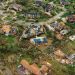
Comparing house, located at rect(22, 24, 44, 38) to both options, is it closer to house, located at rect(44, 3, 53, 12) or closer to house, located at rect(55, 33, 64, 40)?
house, located at rect(55, 33, 64, 40)

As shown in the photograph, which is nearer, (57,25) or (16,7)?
(57,25)

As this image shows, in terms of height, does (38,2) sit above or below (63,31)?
above

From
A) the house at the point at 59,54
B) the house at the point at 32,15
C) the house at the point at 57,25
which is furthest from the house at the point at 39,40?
the house at the point at 32,15

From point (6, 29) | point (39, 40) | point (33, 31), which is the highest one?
point (6, 29)

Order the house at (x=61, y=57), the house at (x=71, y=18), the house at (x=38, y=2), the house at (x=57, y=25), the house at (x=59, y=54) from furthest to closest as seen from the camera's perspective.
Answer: the house at (x=38, y=2), the house at (x=71, y=18), the house at (x=57, y=25), the house at (x=59, y=54), the house at (x=61, y=57)

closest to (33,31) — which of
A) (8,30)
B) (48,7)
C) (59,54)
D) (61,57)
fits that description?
(8,30)

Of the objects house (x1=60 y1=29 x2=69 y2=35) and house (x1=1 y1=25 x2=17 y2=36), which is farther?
house (x1=60 y1=29 x2=69 y2=35)

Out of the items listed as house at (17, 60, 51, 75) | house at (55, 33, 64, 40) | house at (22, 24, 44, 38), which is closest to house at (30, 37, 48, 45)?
house at (22, 24, 44, 38)

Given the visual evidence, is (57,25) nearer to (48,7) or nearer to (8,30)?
(48,7)

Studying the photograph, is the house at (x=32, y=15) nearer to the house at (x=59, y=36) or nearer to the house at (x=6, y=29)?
the house at (x=6, y=29)
